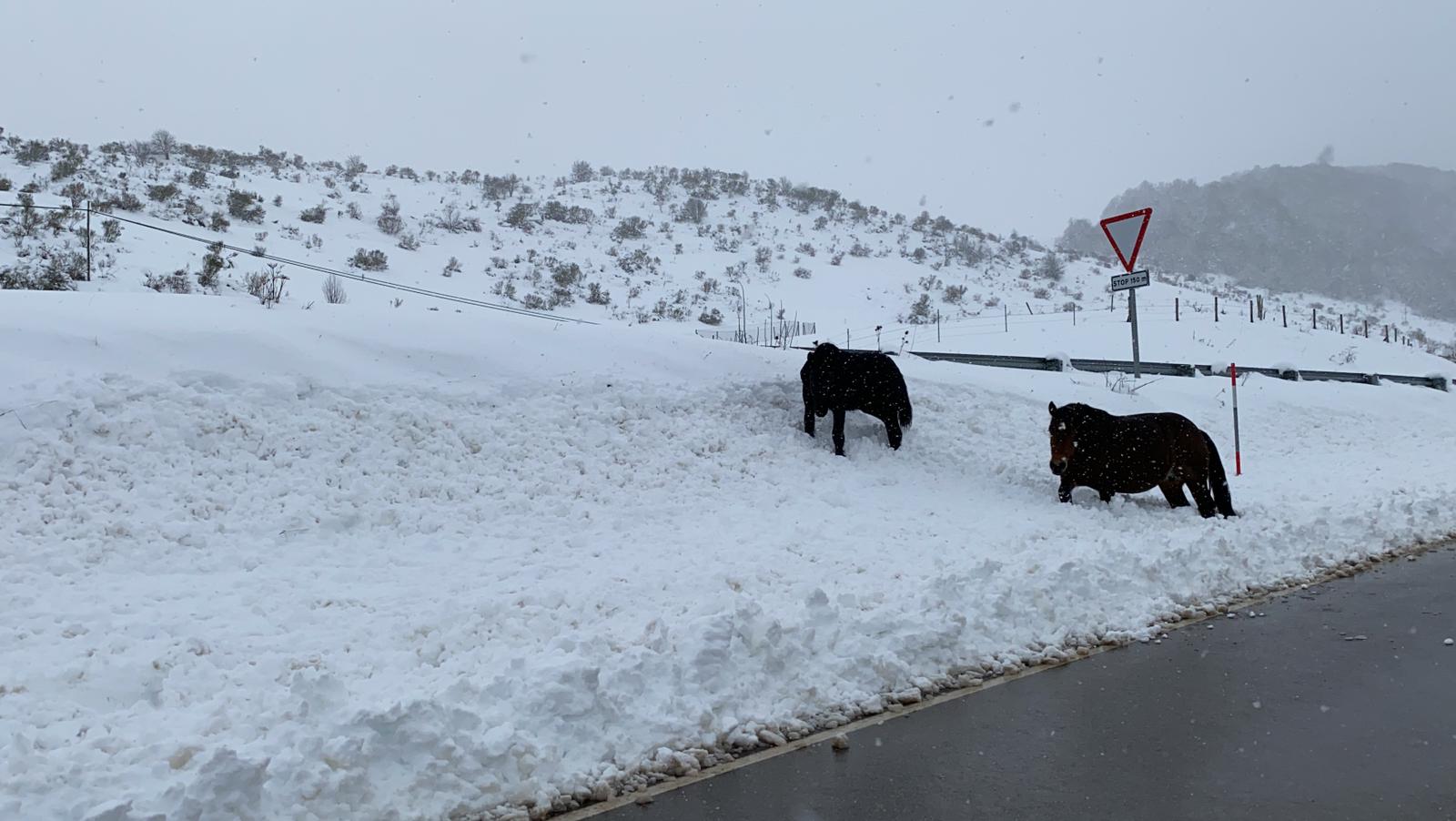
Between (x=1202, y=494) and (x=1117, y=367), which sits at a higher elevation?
(x=1117, y=367)

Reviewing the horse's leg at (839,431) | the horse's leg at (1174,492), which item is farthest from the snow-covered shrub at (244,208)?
the horse's leg at (1174,492)

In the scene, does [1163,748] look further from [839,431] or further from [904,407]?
[904,407]

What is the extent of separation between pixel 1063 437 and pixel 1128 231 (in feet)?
21.5

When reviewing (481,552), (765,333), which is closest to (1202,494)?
(481,552)

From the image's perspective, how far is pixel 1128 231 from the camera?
15375 mm

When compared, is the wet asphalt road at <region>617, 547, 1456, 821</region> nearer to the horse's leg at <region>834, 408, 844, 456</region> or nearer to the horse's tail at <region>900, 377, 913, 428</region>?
the horse's leg at <region>834, 408, 844, 456</region>

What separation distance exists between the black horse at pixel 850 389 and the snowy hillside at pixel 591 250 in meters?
6.43

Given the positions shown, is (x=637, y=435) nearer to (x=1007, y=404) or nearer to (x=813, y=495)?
(x=813, y=495)

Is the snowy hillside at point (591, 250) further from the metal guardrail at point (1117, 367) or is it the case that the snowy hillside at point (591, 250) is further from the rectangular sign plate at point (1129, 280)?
the rectangular sign plate at point (1129, 280)

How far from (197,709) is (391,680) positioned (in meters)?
0.94

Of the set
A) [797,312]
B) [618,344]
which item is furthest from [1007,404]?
[797,312]

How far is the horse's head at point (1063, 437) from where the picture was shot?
412 inches

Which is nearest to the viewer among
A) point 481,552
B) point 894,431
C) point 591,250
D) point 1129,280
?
point 481,552

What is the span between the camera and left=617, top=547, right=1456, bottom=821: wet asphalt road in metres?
3.81
